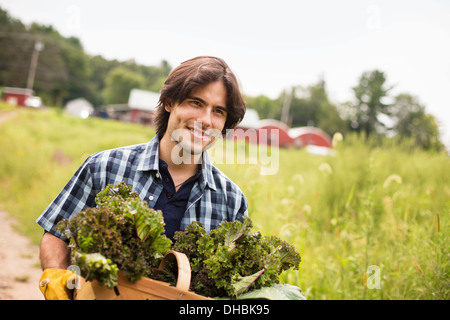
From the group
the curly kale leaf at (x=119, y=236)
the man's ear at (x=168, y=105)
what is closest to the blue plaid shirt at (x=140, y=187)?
the man's ear at (x=168, y=105)

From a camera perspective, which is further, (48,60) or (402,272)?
(48,60)

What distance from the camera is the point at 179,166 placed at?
7.67 ft

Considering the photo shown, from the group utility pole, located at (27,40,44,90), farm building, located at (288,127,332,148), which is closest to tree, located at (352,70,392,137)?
farm building, located at (288,127,332,148)

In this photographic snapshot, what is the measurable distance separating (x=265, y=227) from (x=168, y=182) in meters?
2.41

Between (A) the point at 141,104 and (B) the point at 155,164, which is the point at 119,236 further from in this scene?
(A) the point at 141,104

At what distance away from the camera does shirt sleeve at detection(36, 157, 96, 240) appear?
1968 millimetres

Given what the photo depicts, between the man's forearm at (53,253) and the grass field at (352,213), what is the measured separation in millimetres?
2207

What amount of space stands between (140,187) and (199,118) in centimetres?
56

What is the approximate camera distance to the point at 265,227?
14.4 feet

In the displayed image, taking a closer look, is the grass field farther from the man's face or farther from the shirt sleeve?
the shirt sleeve

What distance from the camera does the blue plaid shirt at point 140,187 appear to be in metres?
2.02

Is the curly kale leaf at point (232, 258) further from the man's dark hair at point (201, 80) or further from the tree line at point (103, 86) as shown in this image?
the tree line at point (103, 86)

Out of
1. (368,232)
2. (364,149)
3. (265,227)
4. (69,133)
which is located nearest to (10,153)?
(69,133)

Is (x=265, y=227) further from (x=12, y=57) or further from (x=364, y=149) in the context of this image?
(x=12, y=57)
